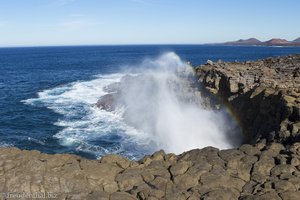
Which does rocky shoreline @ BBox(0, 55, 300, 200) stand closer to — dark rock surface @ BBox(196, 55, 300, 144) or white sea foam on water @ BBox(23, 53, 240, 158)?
dark rock surface @ BBox(196, 55, 300, 144)

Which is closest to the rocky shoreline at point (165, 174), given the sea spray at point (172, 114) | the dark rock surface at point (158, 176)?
the dark rock surface at point (158, 176)

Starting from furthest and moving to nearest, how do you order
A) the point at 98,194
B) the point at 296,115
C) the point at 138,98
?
the point at 138,98
the point at 296,115
the point at 98,194

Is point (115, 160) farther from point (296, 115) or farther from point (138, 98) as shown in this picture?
point (138, 98)

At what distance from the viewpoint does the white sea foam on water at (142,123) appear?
111ft

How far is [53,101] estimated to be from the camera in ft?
183

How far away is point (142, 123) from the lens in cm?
4047

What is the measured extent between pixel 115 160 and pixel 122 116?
2697 cm

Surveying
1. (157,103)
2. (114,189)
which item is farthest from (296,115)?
(157,103)

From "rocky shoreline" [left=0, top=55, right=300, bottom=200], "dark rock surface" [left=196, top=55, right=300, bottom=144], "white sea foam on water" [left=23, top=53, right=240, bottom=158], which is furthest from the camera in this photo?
"white sea foam on water" [left=23, top=53, right=240, bottom=158]

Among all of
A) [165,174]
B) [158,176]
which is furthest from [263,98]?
[158,176]

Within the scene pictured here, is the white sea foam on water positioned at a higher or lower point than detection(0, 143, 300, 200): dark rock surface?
lower

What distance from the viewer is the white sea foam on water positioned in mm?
33844

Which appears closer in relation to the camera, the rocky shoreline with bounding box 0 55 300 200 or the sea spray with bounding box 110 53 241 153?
the rocky shoreline with bounding box 0 55 300 200

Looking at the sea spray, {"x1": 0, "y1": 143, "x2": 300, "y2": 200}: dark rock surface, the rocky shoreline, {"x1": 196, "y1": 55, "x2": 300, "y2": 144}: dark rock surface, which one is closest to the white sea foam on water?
the sea spray
